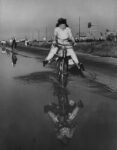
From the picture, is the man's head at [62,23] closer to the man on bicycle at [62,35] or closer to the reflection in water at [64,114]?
the man on bicycle at [62,35]

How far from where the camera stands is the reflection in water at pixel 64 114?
5.71 m

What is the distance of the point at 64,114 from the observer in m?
7.22

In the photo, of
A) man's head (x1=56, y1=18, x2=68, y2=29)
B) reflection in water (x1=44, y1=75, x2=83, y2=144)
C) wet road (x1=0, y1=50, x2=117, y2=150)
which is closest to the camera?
wet road (x1=0, y1=50, x2=117, y2=150)

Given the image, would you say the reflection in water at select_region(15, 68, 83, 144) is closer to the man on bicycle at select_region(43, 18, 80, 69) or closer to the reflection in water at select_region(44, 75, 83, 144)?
the reflection in water at select_region(44, 75, 83, 144)

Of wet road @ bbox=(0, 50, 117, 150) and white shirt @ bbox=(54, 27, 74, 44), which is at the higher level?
white shirt @ bbox=(54, 27, 74, 44)

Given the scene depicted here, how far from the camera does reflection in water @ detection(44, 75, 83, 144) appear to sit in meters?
5.71

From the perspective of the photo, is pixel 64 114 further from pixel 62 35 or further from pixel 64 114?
pixel 62 35

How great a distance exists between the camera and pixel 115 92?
10.5 m

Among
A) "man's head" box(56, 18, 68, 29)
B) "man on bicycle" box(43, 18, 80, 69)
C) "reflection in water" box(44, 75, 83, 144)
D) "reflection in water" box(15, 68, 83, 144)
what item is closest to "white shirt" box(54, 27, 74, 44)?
"man on bicycle" box(43, 18, 80, 69)

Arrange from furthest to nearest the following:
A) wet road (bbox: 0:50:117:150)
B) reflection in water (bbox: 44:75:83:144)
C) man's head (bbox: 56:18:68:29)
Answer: man's head (bbox: 56:18:68:29), reflection in water (bbox: 44:75:83:144), wet road (bbox: 0:50:117:150)

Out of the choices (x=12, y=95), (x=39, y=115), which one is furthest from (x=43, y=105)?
(x=12, y=95)

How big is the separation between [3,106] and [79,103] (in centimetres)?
159

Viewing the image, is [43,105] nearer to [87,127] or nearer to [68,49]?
[87,127]

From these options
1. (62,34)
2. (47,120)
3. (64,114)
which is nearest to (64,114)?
(64,114)
